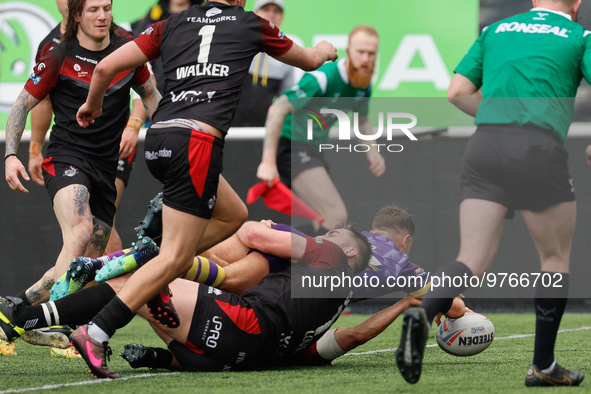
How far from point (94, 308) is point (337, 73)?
106 inches

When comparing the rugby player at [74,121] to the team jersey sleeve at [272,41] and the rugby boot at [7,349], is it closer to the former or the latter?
the rugby boot at [7,349]

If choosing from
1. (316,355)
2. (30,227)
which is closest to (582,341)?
(316,355)

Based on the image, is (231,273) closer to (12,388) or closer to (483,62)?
(12,388)

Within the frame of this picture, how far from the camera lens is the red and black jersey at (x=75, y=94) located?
15.5 feet

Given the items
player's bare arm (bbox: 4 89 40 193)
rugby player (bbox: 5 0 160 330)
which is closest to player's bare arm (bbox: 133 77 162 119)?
rugby player (bbox: 5 0 160 330)

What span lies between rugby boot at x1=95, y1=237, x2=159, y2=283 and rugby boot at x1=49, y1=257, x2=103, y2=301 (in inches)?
2.8

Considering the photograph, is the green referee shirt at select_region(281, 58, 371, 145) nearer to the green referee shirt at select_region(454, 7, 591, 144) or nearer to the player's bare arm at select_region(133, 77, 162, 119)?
the player's bare arm at select_region(133, 77, 162, 119)

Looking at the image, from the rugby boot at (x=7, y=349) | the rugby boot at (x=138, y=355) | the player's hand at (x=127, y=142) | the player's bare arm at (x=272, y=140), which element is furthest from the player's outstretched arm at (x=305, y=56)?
the rugby boot at (x=7, y=349)

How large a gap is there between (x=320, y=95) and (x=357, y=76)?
1.11 feet

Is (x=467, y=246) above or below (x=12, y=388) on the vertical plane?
above

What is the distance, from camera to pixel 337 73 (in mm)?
5473

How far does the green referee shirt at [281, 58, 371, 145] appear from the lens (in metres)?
5.33

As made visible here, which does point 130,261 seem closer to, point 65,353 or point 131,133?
point 65,353

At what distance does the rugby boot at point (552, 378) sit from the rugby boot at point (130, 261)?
6.35 ft
